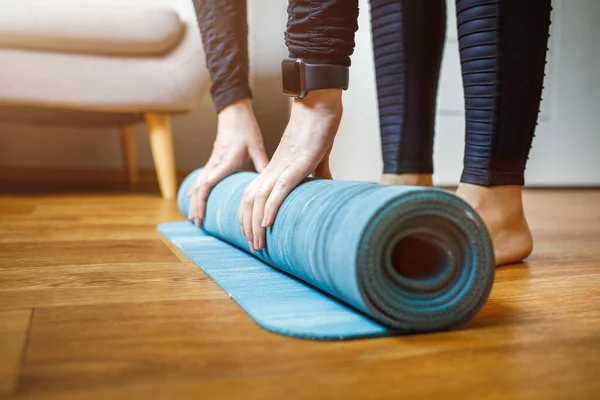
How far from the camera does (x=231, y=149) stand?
44.9 inches

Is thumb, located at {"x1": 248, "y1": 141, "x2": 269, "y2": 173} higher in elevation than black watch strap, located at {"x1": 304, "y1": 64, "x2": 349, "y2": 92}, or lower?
lower

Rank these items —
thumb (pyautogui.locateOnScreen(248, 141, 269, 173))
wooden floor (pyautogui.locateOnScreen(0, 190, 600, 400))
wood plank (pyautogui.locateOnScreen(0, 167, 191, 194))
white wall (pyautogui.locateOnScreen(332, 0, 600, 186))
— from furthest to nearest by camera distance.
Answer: white wall (pyautogui.locateOnScreen(332, 0, 600, 186)), wood plank (pyautogui.locateOnScreen(0, 167, 191, 194)), thumb (pyautogui.locateOnScreen(248, 141, 269, 173)), wooden floor (pyautogui.locateOnScreen(0, 190, 600, 400))

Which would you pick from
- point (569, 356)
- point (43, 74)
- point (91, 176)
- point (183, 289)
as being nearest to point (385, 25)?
point (183, 289)

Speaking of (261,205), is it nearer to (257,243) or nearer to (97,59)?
(257,243)

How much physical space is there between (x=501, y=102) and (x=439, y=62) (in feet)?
1.02

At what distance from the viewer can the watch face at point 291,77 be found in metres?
0.79

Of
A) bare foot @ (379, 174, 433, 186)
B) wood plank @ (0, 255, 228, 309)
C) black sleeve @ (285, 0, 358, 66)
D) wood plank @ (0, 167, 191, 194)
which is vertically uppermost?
black sleeve @ (285, 0, 358, 66)

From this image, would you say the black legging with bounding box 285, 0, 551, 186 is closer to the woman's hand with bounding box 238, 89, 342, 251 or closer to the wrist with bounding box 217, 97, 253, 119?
the woman's hand with bounding box 238, 89, 342, 251

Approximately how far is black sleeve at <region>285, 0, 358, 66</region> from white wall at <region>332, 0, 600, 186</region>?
6.36ft

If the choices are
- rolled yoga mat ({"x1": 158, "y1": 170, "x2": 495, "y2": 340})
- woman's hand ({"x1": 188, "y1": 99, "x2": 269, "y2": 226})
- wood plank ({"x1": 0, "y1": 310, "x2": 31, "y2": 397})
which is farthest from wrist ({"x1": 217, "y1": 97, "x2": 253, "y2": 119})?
wood plank ({"x1": 0, "y1": 310, "x2": 31, "y2": 397})

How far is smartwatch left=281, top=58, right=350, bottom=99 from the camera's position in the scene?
2.56ft

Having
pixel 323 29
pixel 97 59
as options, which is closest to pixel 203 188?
pixel 323 29

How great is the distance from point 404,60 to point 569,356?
74 centimetres

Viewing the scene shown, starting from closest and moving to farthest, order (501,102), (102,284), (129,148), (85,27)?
(102,284)
(501,102)
(85,27)
(129,148)
